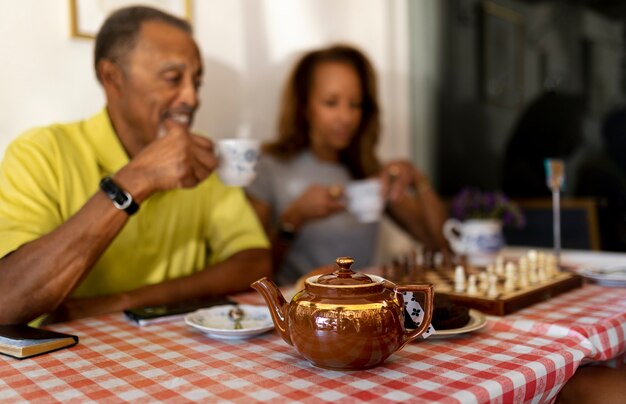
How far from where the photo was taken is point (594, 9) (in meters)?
2.40

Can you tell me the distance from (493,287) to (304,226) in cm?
103

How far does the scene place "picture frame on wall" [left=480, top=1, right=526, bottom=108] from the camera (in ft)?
8.62

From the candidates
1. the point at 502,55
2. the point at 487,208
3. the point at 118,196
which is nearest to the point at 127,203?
the point at 118,196

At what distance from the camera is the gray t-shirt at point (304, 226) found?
87.1 inches

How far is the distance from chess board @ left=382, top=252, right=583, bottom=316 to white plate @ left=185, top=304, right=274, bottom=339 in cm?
36

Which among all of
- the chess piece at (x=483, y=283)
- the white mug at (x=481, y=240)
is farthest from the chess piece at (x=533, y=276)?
the white mug at (x=481, y=240)

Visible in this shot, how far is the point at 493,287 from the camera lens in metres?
1.28

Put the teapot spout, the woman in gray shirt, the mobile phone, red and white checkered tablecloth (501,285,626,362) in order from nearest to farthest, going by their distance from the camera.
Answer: the teapot spout → red and white checkered tablecloth (501,285,626,362) → the mobile phone → the woman in gray shirt

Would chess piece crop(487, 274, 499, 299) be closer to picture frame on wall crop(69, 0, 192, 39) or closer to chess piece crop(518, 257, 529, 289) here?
chess piece crop(518, 257, 529, 289)

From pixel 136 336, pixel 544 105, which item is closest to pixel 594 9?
pixel 544 105

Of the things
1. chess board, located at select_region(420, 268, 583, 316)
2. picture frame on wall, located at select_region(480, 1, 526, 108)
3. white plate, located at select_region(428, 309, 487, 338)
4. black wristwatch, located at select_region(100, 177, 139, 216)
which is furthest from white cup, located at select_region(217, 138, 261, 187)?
picture frame on wall, located at select_region(480, 1, 526, 108)

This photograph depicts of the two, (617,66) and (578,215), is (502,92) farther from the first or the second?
(578,215)

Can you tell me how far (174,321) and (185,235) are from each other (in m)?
0.53

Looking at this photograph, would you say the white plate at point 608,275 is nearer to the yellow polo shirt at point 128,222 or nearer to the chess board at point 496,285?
the chess board at point 496,285
